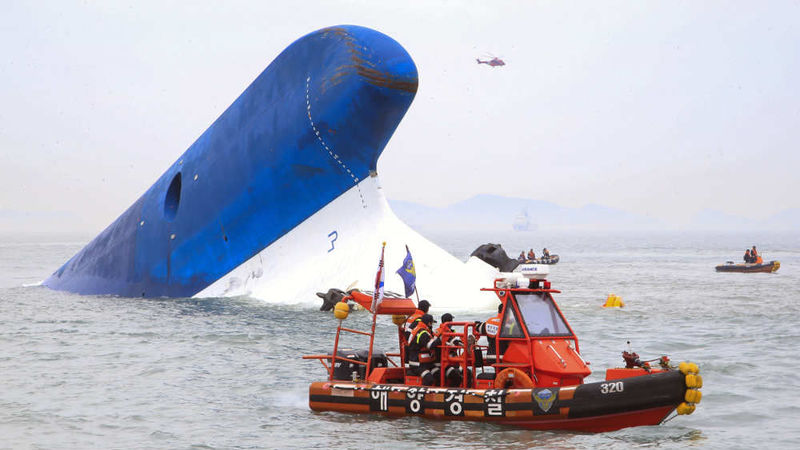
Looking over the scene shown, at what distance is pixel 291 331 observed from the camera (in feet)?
77.0

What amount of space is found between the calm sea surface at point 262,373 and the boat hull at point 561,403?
22cm

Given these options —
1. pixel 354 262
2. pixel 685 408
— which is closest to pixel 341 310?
pixel 685 408

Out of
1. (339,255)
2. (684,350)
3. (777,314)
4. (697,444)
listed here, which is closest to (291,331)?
(339,255)

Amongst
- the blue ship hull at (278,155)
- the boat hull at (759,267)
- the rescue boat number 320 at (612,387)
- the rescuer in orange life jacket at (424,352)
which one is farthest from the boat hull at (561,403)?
the boat hull at (759,267)

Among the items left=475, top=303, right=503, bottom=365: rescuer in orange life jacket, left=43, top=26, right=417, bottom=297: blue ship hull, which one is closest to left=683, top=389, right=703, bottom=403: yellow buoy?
left=475, top=303, right=503, bottom=365: rescuer in orange life jacket

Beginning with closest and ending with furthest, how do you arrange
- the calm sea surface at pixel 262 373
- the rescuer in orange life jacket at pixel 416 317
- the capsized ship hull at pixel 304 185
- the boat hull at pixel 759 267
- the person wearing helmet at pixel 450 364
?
the calm sea surface at pixel 262 373, the person wearing helmet at pixel 450 364, the rescuer in orange life jacket at pixel 416 317, the capsized ship hull at pixel 304 185, the boat hull at pixel 759 267

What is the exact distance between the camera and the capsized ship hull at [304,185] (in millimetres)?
28172

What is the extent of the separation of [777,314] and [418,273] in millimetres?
12566

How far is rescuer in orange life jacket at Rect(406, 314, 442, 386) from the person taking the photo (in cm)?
1409

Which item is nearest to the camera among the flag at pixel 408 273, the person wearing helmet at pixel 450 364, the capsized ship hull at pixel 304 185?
the person wearing helmet at pixel 450 364

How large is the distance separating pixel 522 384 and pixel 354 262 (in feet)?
50.2

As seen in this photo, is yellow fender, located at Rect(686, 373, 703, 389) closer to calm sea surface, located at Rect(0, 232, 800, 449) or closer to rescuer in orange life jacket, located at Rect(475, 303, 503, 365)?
calm sea surface, located at Rect(0, 232, 800, 449)

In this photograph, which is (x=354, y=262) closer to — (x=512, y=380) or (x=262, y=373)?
(x=262, y=373)

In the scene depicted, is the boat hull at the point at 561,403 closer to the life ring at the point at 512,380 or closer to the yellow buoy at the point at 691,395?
the yellow buoy at the point at 691,395
